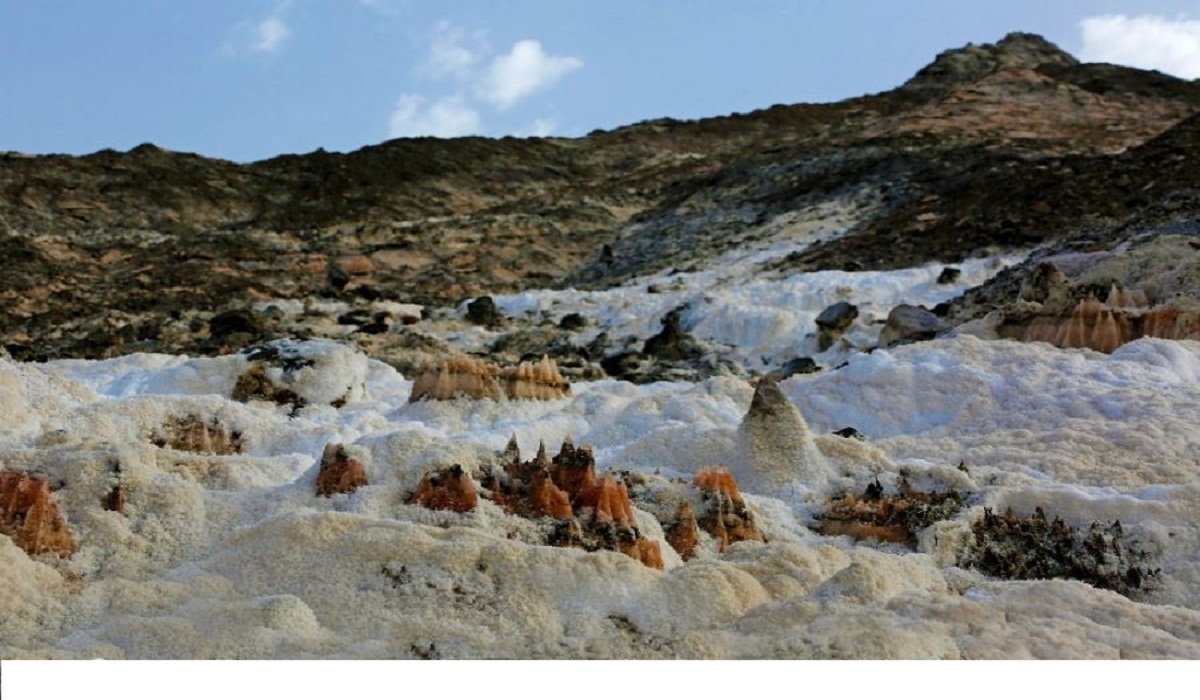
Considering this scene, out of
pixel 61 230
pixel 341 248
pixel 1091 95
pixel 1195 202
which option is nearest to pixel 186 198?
pixel 61 230

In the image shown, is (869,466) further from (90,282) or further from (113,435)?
(90,282)

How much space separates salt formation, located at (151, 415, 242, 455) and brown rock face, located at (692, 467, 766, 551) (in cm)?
293

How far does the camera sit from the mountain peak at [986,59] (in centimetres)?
5669

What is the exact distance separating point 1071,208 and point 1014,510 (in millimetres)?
17716

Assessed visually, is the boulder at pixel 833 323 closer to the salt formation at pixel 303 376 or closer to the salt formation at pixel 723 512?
the salt formation at pixel 303 376

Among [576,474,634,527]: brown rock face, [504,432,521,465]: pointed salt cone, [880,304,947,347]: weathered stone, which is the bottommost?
[576,474,634,527]: brown rock face

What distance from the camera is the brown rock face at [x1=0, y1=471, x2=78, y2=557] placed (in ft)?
14.6

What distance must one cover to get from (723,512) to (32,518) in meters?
2.77

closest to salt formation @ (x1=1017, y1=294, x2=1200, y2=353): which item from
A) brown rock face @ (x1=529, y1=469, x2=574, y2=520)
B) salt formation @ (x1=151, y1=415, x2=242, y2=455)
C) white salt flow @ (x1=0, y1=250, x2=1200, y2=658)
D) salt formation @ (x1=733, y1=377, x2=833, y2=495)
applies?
white salt flow @ (x1=0, y1=250, x2=1200, y2=658)

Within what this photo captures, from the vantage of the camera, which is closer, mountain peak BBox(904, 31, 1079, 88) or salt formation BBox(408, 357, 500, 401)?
salt formation BBox(408, 357, 500, 401)

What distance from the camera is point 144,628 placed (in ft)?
12.6

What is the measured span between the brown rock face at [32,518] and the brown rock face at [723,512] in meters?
2.55

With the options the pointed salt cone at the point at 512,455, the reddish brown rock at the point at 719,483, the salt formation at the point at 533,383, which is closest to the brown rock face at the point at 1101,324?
the salt formation at the point at 533,383

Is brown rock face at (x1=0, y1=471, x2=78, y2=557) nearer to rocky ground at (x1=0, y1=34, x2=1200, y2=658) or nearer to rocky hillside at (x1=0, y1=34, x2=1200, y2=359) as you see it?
rocky ground at (x1=0, y1=34, x2=1200, y2=658)
